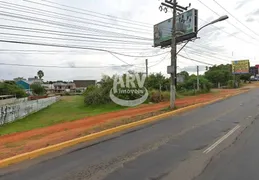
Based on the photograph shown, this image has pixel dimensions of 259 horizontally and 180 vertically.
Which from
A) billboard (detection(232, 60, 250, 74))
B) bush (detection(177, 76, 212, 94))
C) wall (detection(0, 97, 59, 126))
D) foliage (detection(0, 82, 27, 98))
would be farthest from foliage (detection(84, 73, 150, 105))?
billboard (detection(232, 60, 250, 74))

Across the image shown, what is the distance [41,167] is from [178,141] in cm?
471

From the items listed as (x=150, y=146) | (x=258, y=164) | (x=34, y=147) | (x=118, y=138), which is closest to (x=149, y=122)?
(x=118, y=138)

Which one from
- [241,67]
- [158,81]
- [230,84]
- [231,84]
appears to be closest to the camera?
[158,81]

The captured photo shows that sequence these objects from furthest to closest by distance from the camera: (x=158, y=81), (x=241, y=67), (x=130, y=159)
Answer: (x=241, y=67) → (x=158, y=81) → (x=130, y=159)

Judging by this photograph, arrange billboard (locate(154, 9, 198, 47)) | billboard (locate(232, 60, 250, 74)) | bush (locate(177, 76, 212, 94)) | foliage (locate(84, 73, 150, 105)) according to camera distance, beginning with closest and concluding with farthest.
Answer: foliage (locate(84, 73, 150, 105)) → billboard (locate(154, 9, 198, 47)) → bush (locate(177, 76, 212, 94)) → billboard (locate(232, 60, 250, 74))

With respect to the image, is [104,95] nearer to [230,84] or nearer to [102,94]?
[102,94]

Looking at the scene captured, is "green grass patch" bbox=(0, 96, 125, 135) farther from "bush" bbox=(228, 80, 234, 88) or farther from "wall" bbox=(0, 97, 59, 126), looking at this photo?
"bush" bbox=(228, 80, 234, 88)

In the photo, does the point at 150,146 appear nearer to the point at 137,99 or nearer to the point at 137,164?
the point at 137,164

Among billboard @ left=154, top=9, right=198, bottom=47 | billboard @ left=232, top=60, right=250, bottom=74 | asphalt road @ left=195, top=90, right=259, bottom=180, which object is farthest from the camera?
billboard @ left=232, top=60, right=250, bottom=74

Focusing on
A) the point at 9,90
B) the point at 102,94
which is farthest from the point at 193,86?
the point at 9,90

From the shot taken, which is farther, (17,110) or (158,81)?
(158,81)

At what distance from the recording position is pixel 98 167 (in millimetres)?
6648

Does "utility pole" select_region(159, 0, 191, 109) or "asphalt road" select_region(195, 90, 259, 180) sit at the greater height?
"utility pole" select_region(159, 0, 191, 109)

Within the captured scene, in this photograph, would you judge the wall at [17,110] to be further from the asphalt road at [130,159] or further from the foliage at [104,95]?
the asphalt road at [130,159]
